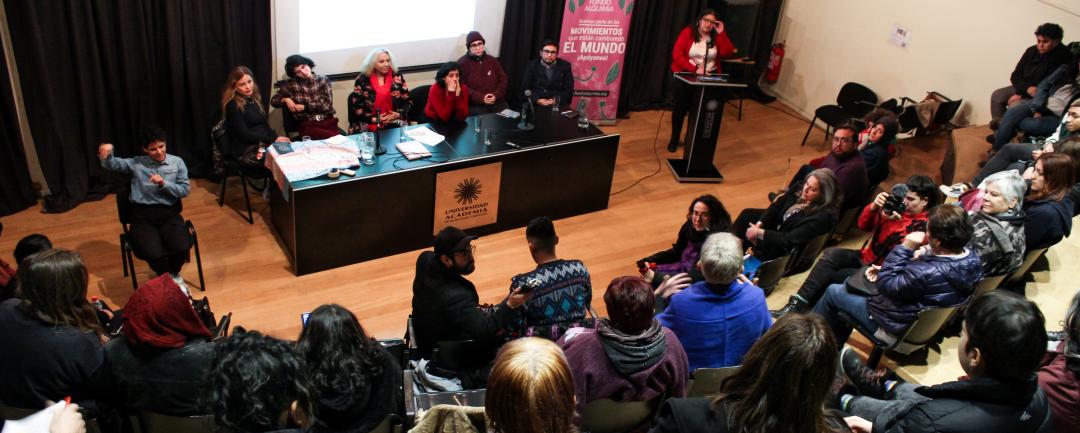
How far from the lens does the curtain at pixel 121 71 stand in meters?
5.44

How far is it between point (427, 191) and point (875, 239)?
2805mm

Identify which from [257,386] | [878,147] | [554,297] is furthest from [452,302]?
[878,147]

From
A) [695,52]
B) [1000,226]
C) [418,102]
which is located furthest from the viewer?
[695,52]

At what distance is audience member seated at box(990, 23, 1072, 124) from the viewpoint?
6.12m

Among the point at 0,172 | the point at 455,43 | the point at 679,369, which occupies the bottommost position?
the point at 0,172

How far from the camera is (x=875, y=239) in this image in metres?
4.79

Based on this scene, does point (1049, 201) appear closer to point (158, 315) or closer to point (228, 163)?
point (158, 315)

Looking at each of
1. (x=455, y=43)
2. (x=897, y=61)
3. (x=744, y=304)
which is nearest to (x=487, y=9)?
(x=455, y=43)

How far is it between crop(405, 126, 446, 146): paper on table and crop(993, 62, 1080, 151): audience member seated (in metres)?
4.21

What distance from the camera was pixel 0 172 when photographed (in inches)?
217

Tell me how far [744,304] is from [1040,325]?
3.73ft

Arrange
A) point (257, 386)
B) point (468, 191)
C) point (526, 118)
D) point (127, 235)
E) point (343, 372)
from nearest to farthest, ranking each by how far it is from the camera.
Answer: point (257, 386), point (343, 372), point (127, 235), point (468, 191), point (526, 118)

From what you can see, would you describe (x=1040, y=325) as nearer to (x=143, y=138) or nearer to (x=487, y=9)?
(x=143, y=138)

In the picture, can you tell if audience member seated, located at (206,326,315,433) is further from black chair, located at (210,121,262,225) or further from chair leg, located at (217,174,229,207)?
chair leg, located at (217,174,229,207)
